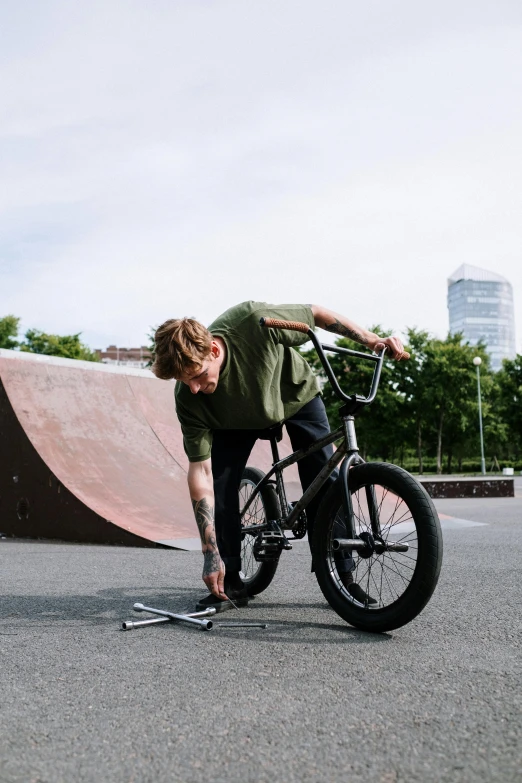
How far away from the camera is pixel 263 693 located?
234 cm

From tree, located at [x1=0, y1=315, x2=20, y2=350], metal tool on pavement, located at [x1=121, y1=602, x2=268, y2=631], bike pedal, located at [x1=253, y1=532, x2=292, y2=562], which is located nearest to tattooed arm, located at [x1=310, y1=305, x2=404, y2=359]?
bike pedal, located at [x1=253, y1=532, x2=292, y2=562]

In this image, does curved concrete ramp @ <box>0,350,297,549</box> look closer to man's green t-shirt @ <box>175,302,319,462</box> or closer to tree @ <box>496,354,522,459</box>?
man's green t-shirt @ <box>175,302,319,462</box>

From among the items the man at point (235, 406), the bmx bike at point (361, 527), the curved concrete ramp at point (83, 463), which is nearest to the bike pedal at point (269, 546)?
the bmx bike at point (361, 527)

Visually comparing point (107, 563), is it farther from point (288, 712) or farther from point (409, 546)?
point (288, 712)

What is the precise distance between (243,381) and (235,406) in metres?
0.13

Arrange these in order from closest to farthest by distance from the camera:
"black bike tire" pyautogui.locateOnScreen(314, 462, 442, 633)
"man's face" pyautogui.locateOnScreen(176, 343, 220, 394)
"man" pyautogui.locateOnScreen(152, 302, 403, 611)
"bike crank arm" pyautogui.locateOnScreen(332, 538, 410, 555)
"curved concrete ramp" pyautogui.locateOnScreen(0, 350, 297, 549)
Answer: "black bike tire" pyautogui.locateOnScreen(314, 462, 442, 633)
"bike crank arm" pyautogui.locateOnScreen(332, 538, 410, 555)
"man's face" pyautogui.locateOnScreen(176, 343, 220, 394)
"man" pyautogui.locateOnScreen(152, 302, 403, 611)
"curved concrete ramp" pyautogui.locateOnScreen(0, 350, 297, 549)

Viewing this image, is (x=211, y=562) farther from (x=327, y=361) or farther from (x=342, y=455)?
(x=327, y=361)

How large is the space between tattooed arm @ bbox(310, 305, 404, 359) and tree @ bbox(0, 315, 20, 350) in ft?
143

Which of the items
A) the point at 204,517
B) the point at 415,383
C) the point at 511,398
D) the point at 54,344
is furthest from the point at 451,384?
the point at 204,517

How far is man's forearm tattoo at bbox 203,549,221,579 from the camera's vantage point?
3592mm

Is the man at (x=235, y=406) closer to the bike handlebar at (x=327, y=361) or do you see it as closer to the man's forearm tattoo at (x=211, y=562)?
the man's forearm tattoo at (x=211, y=562)

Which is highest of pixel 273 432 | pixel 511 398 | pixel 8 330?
pixel 8 330

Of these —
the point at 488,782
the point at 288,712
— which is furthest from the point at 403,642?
the point at 488,782

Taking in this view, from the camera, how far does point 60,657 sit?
2877 millimetres
